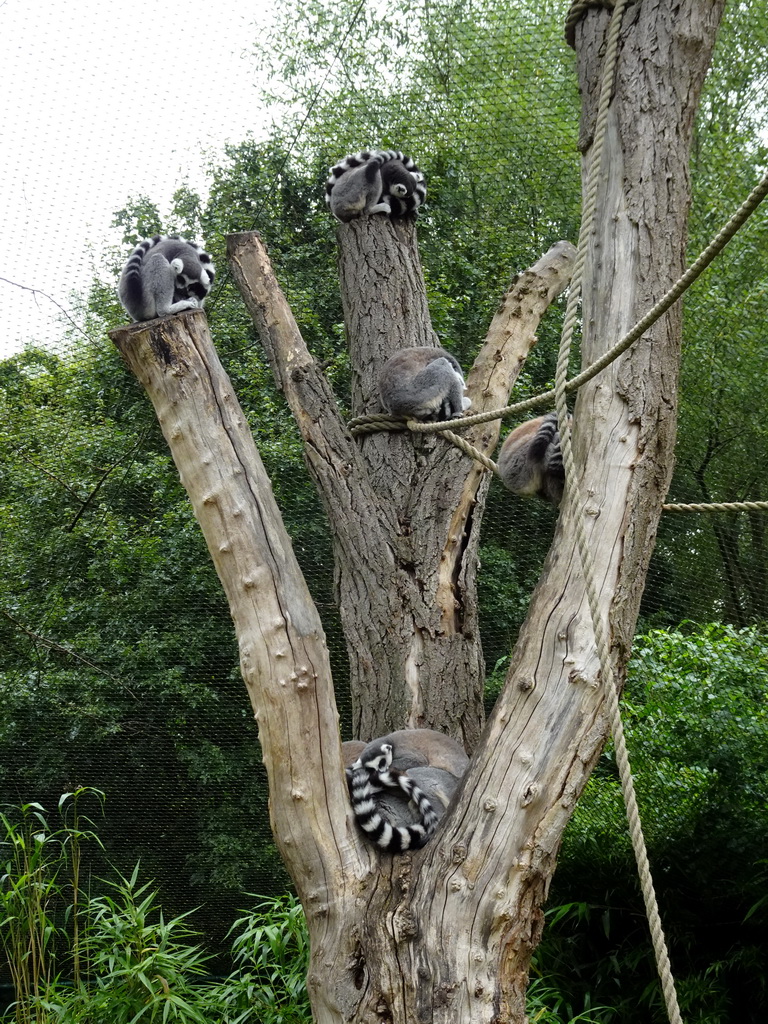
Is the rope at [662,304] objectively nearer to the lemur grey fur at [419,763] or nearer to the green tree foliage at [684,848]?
the lemur grey fur at [419,763]

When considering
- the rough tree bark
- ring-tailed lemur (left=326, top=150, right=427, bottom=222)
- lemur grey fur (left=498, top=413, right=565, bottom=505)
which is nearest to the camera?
the rough tree bark

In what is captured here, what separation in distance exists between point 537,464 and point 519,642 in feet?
5.68

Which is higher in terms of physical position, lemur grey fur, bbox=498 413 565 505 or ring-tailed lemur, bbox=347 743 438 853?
lemur grey fur, bbox=498 413 565 505

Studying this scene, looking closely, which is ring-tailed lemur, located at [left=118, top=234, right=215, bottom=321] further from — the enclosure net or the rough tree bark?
the enclosure net

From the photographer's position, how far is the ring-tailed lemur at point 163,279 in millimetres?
3072

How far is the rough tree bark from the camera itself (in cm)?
187

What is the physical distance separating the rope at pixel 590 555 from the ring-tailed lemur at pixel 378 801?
1.56 feet

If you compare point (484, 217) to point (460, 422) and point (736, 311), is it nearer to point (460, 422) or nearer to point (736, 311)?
point (736, 311)

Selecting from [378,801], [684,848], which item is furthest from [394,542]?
[684,848]

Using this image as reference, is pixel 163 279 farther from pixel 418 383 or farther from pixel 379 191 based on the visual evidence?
pixel 379 191

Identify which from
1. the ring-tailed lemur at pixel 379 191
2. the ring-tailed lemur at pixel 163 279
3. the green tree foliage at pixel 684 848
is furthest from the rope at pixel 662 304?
the green tree foliage at pixel 684 848

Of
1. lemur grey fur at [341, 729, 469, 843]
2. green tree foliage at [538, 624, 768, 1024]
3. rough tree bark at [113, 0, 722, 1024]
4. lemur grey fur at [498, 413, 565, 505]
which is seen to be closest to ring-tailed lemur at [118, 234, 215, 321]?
rough tree bark at [113, 0, 722, 1024]

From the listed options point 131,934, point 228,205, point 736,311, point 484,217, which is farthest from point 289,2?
point 131,934

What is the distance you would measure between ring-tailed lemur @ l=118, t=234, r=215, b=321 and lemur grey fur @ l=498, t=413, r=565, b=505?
51.2 inches
